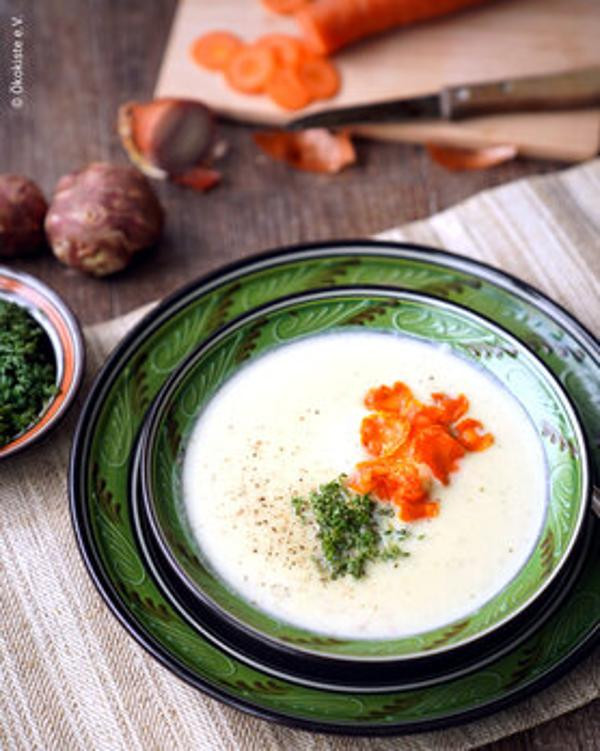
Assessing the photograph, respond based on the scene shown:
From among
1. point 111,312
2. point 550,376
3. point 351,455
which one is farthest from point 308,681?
point 111,312

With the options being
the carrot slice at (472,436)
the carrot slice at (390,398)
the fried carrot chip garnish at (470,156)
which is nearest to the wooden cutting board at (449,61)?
the fried carrot chip garnish at (470,156)

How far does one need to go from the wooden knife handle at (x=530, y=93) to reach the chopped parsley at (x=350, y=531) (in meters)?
1.79

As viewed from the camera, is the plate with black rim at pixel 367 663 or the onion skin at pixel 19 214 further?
the onion skin at pixel 19 214

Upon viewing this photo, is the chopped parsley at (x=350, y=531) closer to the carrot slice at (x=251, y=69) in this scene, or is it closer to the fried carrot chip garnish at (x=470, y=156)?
the fried carrot chip garnish at (x=470, y=156)

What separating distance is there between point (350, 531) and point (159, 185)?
1780mm

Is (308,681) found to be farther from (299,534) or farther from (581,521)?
(581,521)

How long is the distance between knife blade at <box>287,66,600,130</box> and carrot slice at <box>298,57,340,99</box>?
0.23 metres

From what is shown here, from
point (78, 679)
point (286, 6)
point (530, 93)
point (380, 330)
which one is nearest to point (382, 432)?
point (380, 330)

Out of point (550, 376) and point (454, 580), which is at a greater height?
point (550, 376)

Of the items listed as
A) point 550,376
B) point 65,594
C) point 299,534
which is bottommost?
point 65,594

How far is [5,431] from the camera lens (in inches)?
101

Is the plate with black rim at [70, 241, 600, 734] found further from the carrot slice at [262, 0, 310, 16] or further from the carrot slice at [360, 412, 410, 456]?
the carrot slice at [262, 0, 310, 16]

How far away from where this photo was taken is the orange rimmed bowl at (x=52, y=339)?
8.29 feet

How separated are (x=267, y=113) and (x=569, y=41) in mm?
1195
